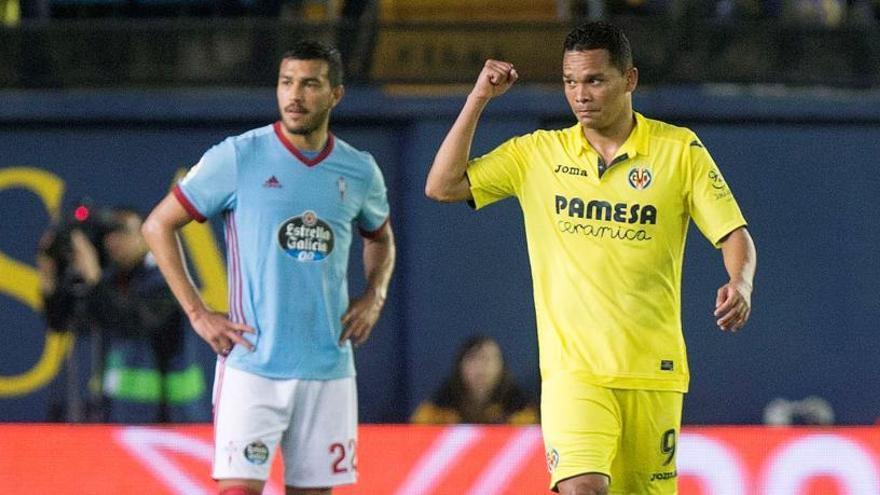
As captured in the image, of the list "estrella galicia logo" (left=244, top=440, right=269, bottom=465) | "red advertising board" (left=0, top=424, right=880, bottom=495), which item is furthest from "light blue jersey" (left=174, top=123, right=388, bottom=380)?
"red advertising board" (left=0, top=424, right=880, bottom=495)

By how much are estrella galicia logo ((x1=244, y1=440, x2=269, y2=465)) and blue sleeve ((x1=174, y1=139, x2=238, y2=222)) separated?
0.88 meters

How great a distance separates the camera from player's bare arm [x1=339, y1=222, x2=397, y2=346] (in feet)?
22.3

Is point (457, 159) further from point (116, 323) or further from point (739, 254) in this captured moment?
Answer: point (116, 323)

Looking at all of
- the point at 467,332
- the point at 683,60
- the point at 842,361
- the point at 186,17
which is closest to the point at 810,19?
the point at 683,60

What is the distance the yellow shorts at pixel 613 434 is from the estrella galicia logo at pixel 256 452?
1.21 meters

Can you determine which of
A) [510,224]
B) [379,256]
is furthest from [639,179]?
[510,224]

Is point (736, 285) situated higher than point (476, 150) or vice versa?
point (736, 285)

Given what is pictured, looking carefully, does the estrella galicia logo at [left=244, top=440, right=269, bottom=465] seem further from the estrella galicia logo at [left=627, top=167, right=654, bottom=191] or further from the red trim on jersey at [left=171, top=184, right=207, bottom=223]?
the estrella galicia logo at [left=627, top=167, right=654, bottom=191]

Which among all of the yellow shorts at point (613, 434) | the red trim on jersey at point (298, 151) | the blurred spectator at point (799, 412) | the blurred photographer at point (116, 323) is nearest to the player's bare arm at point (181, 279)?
the red trim on jersey at point (298, 151)

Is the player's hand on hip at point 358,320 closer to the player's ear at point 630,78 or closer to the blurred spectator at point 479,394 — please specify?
the player's ear at point 630,78

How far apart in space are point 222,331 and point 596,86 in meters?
1.77

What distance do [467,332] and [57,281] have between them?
2652mm

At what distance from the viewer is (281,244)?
6594mm

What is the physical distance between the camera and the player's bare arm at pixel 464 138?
5.78 metres
